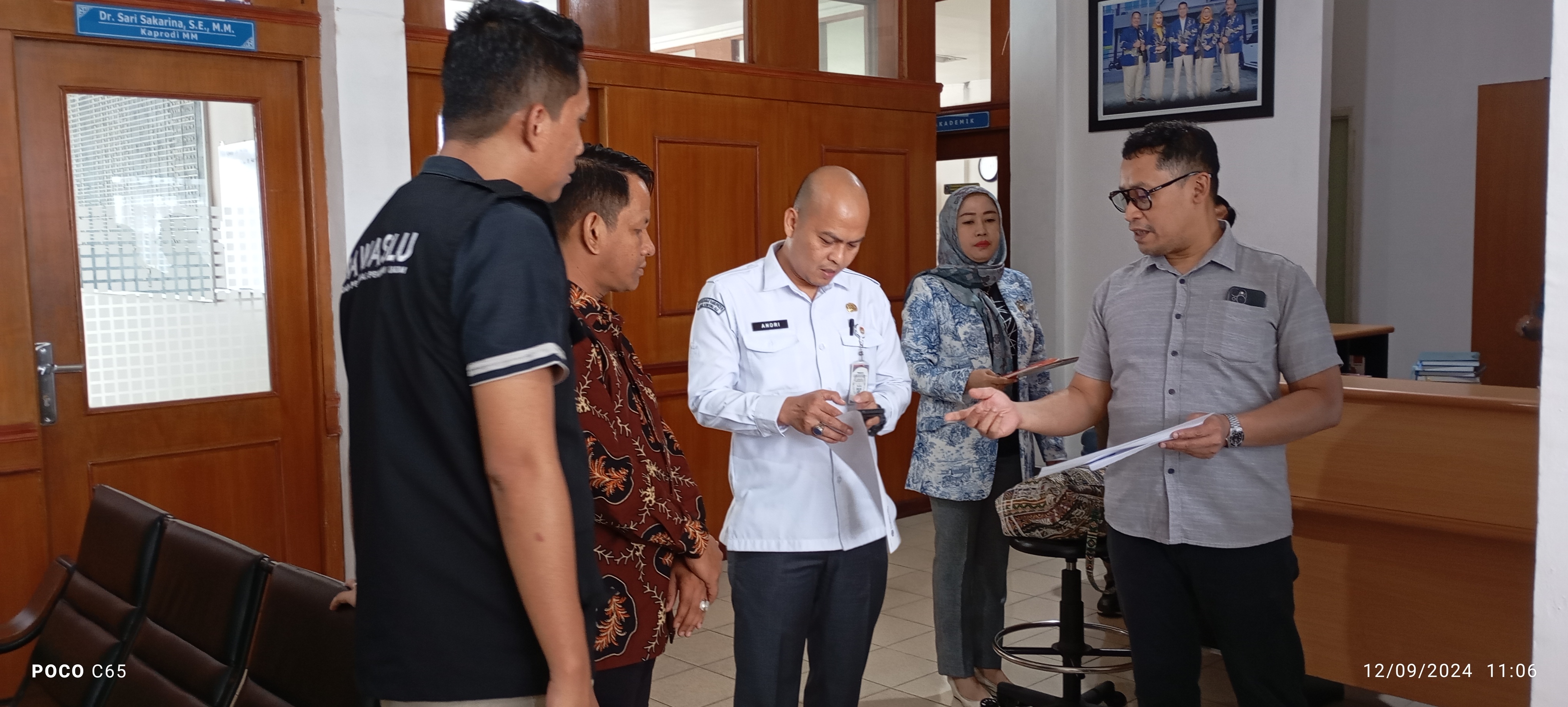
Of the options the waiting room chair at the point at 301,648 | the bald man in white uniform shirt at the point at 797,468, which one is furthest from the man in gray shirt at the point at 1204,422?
→ the waiting room chair at the point at 301,648

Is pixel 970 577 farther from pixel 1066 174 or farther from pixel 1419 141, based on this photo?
pixel 1419 141

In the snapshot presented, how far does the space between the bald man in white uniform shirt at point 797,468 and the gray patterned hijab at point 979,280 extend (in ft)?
3.66

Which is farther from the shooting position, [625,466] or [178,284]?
[178,284]

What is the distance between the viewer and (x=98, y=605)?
2559 millimetres

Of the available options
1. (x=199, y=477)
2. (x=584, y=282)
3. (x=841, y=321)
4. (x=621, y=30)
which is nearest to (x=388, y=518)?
(x=584, y=282)

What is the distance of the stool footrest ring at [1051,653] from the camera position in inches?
133

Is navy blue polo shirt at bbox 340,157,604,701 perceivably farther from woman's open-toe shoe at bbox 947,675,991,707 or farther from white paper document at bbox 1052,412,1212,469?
woman's open-toe shoe at bbox 947,675,991,707

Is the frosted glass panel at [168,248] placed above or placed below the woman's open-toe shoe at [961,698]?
above

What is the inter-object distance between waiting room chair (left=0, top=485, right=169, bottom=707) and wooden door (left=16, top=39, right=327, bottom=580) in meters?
1.44

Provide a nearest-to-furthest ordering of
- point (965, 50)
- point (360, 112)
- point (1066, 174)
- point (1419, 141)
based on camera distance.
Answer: point (360, 112) → point (1066, 174) → point (1419, 141) → point (965, 50)

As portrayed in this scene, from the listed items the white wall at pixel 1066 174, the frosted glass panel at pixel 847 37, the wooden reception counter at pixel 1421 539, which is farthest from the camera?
the frosted glass panel at pixel 847 37

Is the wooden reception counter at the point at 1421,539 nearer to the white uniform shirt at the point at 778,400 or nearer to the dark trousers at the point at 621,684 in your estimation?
the white uniform shirt at the point at 778,400

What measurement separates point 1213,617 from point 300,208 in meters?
3.65
